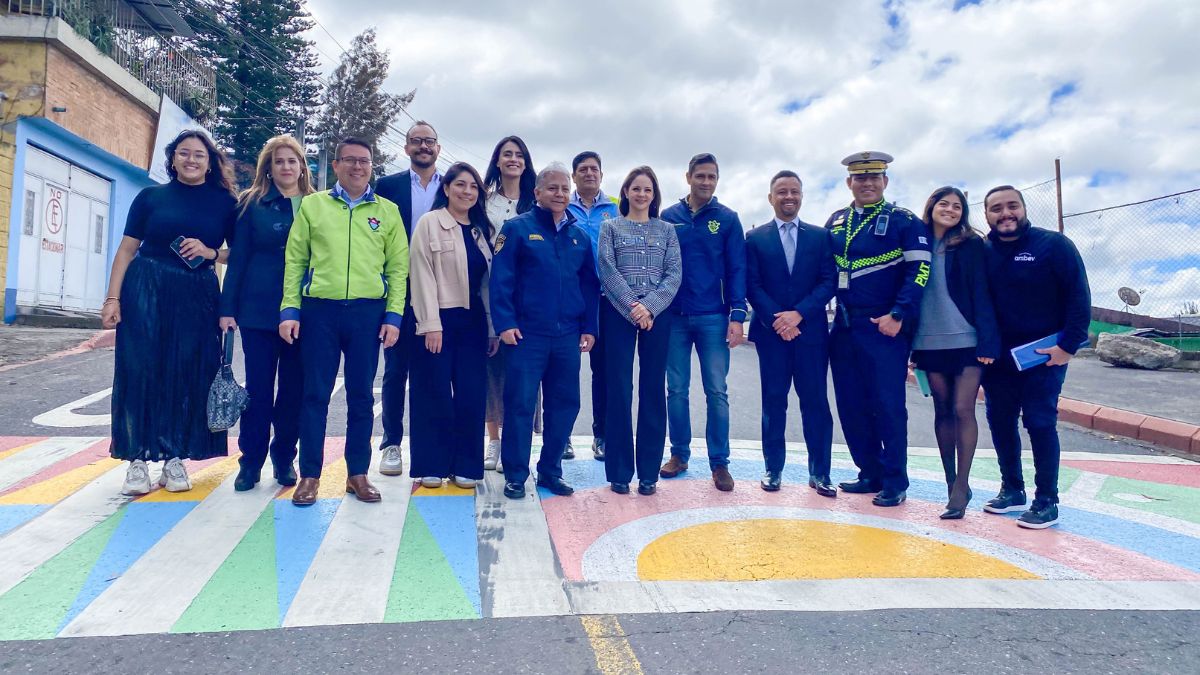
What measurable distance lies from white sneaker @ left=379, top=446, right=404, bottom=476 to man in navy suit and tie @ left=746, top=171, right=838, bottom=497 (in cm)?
242

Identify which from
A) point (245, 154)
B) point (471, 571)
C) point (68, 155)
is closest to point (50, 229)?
point (68, 155)

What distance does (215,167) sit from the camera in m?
4.59

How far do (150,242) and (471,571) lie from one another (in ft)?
9.11

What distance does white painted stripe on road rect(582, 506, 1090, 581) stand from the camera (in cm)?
354

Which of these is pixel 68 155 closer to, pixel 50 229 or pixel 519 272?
pixel 50 229

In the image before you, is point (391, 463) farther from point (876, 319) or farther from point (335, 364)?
point (876, 319)

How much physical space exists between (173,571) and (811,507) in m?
3.40

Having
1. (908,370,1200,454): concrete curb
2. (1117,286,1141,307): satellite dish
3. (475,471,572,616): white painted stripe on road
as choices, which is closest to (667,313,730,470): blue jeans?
(475,471,572,616): white painted stripe on road

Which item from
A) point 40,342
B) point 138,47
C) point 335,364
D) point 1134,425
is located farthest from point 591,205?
point 138,47

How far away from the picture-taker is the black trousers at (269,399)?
14.6 ft

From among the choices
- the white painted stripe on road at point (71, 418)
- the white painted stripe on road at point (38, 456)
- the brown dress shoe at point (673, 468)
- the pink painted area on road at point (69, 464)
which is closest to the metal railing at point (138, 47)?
the white painted stripe on road at point (71, 418)

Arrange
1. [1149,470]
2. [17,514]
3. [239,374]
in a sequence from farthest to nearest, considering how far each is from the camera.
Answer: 1. [239,374]
2. [1149,470]
3. [17,514]

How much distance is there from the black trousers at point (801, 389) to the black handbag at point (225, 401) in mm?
3182

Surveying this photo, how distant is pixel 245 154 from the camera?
31.5m
